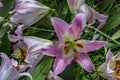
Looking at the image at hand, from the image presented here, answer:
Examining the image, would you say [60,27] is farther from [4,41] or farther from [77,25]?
[4,41]

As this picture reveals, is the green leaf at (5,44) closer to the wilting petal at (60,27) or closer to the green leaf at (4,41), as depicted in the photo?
the green leaf at (4,41)

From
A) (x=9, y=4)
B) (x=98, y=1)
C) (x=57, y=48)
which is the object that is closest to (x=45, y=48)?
(x=57, y=48)

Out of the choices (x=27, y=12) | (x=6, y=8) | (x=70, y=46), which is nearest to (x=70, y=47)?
(x=70, y=46)

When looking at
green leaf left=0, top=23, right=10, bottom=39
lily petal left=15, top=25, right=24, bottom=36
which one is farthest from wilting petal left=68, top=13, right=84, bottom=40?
green leaf left=0, top=23, right=10, bottom=39

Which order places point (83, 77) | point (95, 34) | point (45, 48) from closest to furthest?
point (45, 48) → point (95, 34) → point (83, 77)

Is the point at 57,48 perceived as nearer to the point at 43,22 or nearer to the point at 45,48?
the point at 45,48

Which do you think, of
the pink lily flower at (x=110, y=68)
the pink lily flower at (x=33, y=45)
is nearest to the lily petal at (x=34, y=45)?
the pink lily flower at (x=33, y=45)
